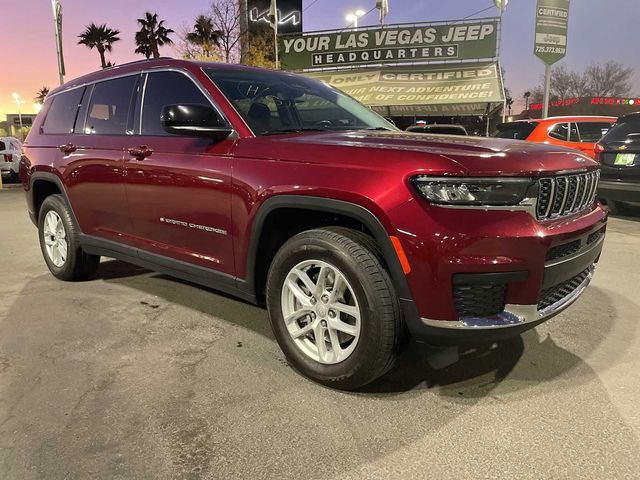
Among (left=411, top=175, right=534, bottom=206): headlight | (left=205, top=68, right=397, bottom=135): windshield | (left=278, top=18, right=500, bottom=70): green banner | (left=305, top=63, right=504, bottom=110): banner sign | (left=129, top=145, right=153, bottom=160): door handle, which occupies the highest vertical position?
(left=278, top=18, right=500, bottom=70): green banner

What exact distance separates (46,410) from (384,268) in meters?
1.88

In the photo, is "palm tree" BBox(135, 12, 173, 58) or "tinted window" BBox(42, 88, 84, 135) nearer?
"tinted window" BBox(42, 88, 84, 135)

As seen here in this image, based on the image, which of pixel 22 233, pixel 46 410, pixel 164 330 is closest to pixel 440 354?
pixel 164 330

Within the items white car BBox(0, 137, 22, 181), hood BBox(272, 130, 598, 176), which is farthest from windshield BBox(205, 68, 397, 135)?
white car BBox(0, 137, 22, 181)

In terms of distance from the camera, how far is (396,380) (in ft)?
9.67

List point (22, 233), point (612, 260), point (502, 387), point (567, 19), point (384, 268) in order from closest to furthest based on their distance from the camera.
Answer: point (384, 268) < point (502, 387) < point (612, 260) < point (22, 233) < point (567, 19)

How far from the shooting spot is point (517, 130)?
10.4 meters

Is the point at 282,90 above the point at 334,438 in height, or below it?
above

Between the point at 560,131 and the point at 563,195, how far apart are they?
847 centimetres

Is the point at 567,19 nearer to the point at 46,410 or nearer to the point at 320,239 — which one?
the point at 320,239

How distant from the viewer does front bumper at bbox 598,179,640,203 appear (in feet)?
26.0

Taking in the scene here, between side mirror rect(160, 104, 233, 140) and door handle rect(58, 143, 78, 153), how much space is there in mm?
1817

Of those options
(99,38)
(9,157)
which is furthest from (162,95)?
(99,38)

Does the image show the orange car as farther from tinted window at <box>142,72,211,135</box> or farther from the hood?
tinted window at <box>142,72,211,135</box>
